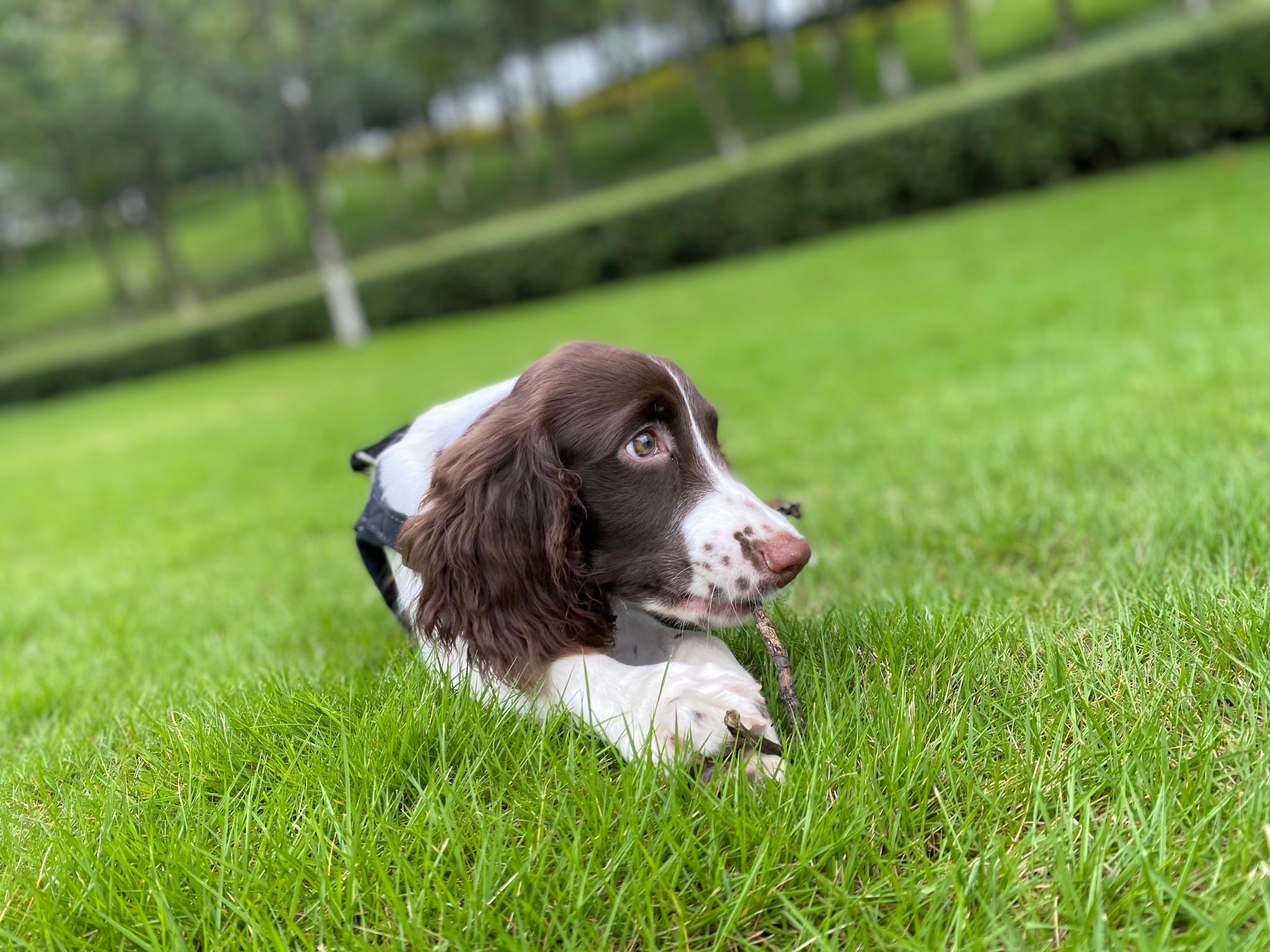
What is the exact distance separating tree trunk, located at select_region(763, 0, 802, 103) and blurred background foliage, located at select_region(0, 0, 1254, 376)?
0.24 meters

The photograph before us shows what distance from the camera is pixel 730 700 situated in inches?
72.4

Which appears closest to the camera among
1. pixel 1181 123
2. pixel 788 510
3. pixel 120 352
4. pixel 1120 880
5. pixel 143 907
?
pixel 1120 880

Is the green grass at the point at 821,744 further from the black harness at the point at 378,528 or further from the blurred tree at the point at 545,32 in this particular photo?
the blurred tree at the point at 545,32

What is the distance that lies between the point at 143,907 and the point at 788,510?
168 cm

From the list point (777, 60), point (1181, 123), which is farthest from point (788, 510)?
point (777, 60)

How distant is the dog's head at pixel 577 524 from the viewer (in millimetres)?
2107

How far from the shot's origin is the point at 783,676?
202cm

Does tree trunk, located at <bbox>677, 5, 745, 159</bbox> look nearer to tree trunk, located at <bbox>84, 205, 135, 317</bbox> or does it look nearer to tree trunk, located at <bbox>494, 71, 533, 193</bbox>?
tree trunk, located at <bbox>494, 71, 533, 193</bbox>

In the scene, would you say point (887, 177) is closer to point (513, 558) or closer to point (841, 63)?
point (513, 558)

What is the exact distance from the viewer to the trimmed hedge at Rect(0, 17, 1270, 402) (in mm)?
14789

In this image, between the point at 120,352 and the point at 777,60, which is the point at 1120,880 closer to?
the point at 120,352

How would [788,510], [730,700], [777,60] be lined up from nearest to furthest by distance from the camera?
[730,700] → [788,510] → [777,60]

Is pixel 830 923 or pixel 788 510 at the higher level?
pixel 788 510

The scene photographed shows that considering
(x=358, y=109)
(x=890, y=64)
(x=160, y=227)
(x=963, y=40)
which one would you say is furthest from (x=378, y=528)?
(x=358, y=109)
